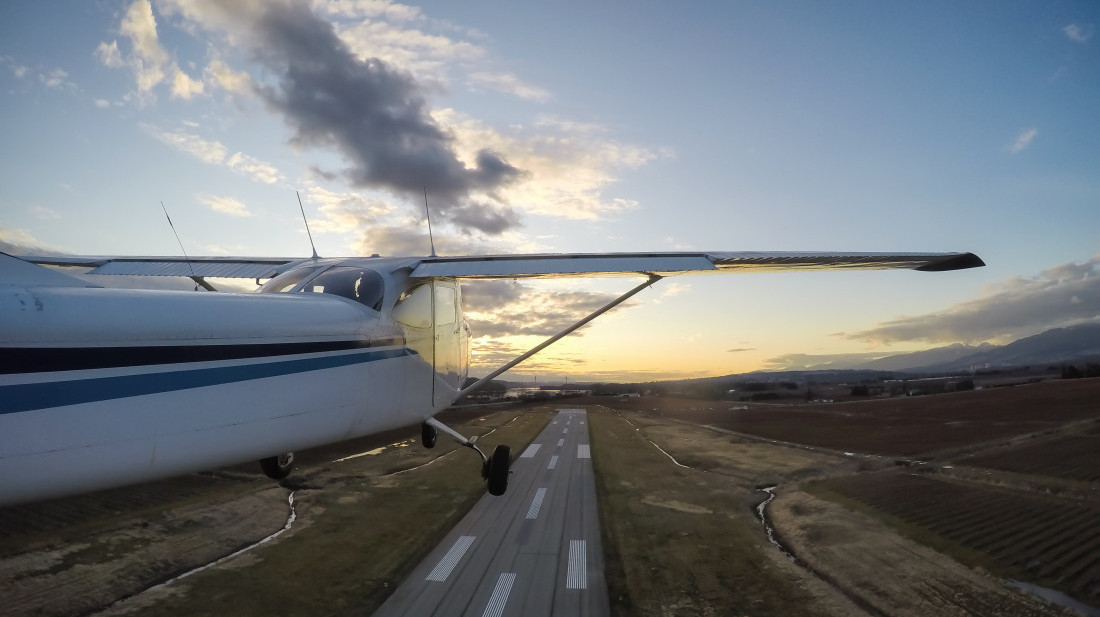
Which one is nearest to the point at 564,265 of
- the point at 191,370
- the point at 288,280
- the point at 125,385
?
the point at 288,280

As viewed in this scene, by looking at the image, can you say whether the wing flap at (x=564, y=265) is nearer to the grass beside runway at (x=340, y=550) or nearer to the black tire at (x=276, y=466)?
the black tire at (x=276, y=466)

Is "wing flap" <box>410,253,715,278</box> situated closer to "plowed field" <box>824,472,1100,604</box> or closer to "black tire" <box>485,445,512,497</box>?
"black tire" <box>485,445,512,497</box>

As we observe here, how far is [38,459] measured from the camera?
331 centimetres

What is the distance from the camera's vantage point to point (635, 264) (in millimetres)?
8570

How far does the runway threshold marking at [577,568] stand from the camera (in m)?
20.3

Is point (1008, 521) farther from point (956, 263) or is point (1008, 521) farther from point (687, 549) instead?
point (956, 263)

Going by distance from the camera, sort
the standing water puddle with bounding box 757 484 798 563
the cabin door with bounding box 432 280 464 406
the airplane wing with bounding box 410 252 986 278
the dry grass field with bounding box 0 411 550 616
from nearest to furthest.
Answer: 1. the airplane wing with bounding box 410 252 986 278
2. the cabin door with bounding box 432 280 464 406
3. the dry grass field with bounding box 0 411 550 616
4. the standing water puddle with bounding box 757 484 798 563

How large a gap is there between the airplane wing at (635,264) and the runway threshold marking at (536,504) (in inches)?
949

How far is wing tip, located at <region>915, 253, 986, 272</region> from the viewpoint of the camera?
8508 millimetres

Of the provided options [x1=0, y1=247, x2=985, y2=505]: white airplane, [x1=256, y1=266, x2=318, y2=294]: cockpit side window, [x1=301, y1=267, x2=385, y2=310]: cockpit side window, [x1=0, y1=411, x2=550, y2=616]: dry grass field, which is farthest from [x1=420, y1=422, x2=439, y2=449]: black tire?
[x1=0, y1=411, x2=550, y2=616]: dry grass field

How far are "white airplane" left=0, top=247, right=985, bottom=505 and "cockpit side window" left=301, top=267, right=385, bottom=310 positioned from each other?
0.07ft

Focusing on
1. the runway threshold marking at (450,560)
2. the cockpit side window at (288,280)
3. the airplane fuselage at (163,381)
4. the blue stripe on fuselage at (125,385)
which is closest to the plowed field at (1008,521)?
the runway threshold marking at (450,560)

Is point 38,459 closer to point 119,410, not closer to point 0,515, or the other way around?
point 119,410

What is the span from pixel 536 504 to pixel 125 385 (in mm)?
30783
